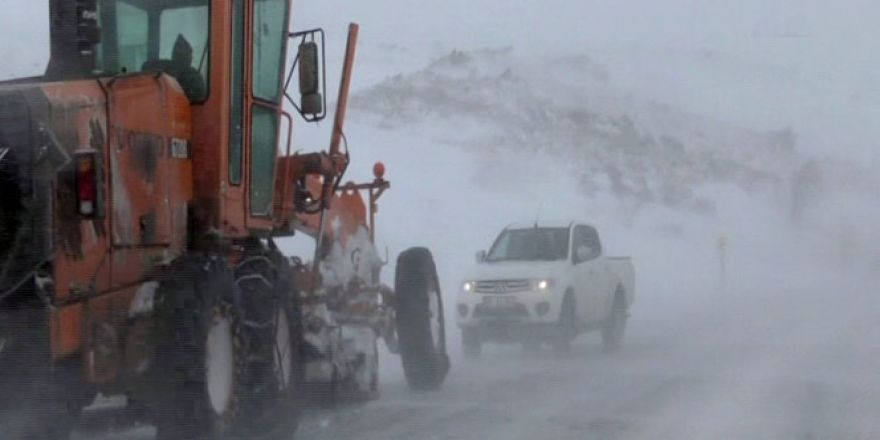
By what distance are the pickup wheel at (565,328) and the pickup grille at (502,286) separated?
1.85 ft

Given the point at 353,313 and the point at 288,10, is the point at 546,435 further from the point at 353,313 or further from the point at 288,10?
the point at 288,10

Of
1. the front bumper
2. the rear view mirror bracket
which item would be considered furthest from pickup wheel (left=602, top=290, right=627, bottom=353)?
the rear view mirror bracket

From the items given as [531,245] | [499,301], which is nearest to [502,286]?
[499,301]

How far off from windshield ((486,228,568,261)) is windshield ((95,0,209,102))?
10.0 meters

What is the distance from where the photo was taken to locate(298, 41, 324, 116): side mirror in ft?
35.6

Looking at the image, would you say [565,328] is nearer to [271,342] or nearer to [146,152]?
[271,342]

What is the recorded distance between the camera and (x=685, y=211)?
1694 inches

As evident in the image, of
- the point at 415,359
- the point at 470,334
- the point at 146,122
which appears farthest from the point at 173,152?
the point at 470,334

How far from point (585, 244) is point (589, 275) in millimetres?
→ 668

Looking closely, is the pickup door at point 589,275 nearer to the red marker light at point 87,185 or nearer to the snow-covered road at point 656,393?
the snow-covered road at point 656,393

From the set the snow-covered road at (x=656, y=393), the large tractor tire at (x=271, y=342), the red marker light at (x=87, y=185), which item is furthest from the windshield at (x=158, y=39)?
the snow-covered road at (x=656, y=393)

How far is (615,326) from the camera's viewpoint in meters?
20.6

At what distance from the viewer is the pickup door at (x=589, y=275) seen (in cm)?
1945

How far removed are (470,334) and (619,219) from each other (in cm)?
2185
